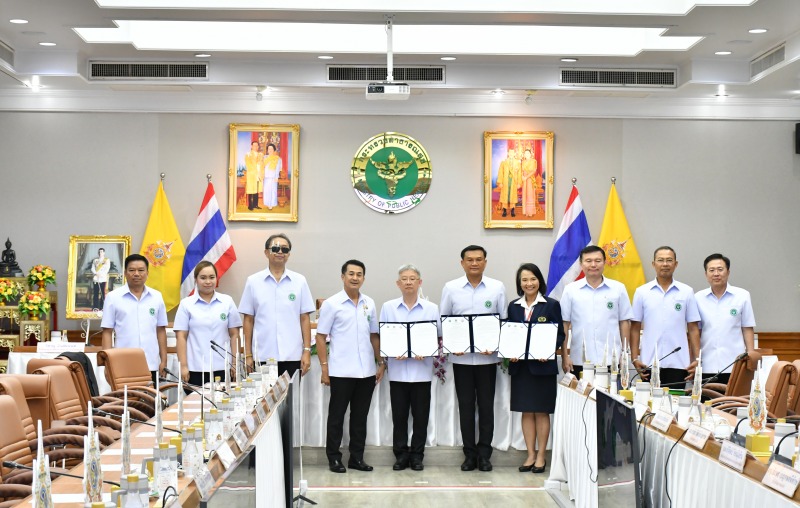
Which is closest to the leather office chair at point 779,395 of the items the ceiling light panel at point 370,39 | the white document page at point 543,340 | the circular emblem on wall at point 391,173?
the white document page at point 543,340

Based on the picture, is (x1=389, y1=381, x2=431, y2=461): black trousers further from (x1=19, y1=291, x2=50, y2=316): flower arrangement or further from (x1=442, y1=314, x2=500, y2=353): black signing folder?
(x1=19, y1=291, x2=50, y2=316): flower arrangement

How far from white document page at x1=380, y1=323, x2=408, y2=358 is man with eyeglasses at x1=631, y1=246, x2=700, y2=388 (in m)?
1.69

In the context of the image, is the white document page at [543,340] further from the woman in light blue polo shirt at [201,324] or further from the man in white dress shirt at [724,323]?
the woman in light blue polo shirt at [201,324]

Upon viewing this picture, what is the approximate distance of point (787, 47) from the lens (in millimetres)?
7910

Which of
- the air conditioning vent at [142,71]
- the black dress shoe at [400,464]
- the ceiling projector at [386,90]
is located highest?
the air conditioning vent at [142,71]

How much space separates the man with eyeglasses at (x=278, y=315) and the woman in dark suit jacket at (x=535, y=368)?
4.85 ft

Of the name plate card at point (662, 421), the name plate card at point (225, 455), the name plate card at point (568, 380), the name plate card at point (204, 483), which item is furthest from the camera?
the name plate card at point (568, 380)

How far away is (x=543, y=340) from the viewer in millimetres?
7012

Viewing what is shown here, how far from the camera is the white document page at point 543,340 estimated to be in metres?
7.00

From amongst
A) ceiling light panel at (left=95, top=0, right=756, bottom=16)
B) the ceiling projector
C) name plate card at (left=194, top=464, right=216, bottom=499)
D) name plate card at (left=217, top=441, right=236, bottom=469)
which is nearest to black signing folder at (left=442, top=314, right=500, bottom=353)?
the ceiling projector

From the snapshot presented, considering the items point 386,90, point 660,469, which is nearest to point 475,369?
point 386,90

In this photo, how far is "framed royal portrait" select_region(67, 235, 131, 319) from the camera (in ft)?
30.9

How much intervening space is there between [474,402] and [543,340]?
74 centimetres

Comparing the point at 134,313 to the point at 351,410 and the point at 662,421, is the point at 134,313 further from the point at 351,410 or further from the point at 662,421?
the point at 662,421
